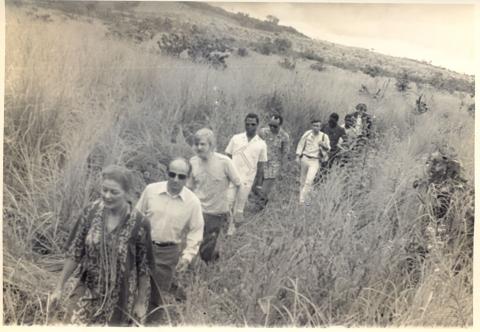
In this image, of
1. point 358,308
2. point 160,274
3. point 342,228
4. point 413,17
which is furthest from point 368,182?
point 160,274

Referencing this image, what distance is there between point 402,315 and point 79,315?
2.81 metres

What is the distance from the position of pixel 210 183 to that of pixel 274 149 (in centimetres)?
68

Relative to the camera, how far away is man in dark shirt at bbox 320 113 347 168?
5727 mm

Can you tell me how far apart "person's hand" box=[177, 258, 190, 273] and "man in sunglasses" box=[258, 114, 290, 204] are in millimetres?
904

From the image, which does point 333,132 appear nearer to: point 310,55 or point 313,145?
point 313,145

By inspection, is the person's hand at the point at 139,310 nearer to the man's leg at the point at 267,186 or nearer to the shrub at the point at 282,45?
the man's leg at the point at 267,186

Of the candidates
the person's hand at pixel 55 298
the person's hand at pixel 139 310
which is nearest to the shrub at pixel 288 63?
the person's hand at pixel 139 310

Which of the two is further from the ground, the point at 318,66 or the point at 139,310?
the point at 318,66

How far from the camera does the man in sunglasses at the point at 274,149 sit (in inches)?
222

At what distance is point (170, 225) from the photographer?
527cm

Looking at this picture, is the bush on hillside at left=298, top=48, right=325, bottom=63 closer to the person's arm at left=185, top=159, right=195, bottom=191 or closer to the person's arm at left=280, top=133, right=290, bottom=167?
the person's arm at left=280, top=133, right=290, bottom=167

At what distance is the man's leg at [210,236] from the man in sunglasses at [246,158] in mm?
153

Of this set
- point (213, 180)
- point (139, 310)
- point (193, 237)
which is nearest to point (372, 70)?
point (213, 180)

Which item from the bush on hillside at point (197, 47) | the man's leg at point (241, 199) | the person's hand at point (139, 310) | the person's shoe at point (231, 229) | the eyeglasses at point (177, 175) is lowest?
the person's hand at point (139, 310)
